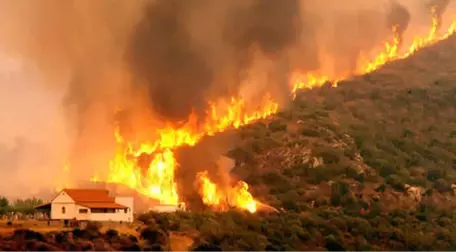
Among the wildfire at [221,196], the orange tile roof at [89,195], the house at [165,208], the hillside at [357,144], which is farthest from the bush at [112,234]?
the hillside at [357,144]

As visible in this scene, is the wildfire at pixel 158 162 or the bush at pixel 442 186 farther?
the bush at pixel 442 186

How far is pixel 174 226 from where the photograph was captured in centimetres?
8569

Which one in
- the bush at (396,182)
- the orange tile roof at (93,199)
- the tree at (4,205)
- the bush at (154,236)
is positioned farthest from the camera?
the bush at (396,182)

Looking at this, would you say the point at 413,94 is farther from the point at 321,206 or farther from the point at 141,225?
the point at 141,225

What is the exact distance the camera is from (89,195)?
86.6 metres

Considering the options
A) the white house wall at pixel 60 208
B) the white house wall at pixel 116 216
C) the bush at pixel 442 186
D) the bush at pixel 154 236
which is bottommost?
the bush at pixel 154 236

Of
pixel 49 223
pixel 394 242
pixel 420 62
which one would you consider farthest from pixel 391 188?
pixel 420 62

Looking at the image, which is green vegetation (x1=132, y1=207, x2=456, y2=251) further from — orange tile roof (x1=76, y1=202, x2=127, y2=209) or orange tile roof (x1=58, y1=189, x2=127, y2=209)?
orange tile roof (x1=58, y1=189, x2=127, y2=209)

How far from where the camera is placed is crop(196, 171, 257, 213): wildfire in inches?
3917

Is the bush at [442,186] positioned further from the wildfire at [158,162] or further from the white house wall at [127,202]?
the white house wall at [127,202]

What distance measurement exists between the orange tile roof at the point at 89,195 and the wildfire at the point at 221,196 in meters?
14.6

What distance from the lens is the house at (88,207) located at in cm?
8375

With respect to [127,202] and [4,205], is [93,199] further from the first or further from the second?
[4,205]

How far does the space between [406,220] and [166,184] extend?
28795mm
